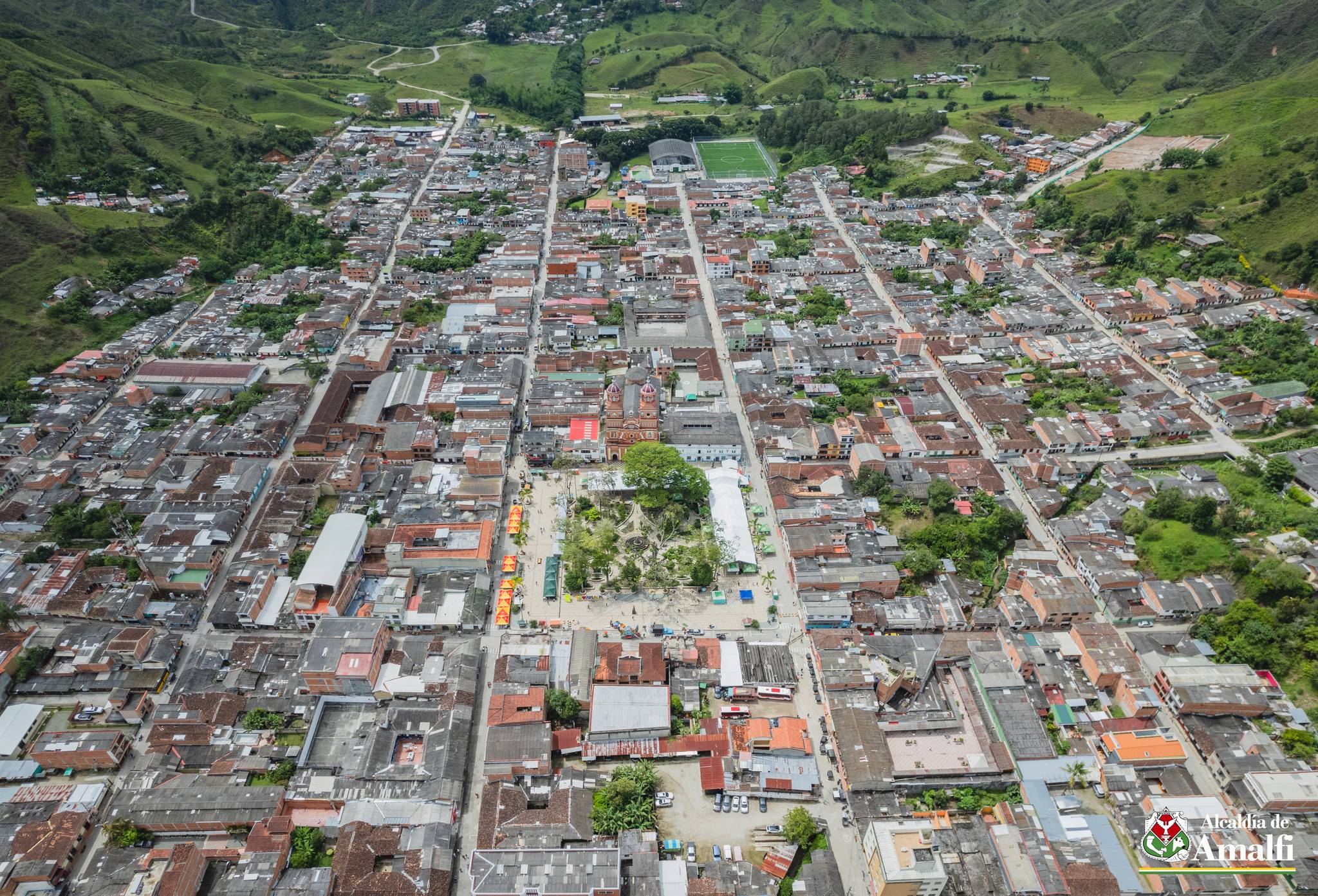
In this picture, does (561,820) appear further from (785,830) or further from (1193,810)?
(1193,810)

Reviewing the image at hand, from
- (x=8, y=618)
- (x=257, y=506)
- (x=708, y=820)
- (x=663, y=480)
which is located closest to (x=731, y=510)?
(x=663, y=480)

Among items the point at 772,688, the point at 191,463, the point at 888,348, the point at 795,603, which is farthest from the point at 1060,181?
the point at 191,463

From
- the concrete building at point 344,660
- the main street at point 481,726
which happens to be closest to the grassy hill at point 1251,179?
the main street at point 481,726

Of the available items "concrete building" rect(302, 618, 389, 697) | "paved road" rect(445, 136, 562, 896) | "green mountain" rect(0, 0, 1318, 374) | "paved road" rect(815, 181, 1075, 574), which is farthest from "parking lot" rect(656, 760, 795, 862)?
"green mountain" rect(0, 0, 1318, 374)

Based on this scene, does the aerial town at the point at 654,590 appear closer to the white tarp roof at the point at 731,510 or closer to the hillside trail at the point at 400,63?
the white tarp roof at the point at 731,510

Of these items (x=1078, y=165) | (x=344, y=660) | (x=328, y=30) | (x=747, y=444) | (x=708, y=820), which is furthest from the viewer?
(x=328, y=30)

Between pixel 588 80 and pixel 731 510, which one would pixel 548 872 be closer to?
pixel 731 510

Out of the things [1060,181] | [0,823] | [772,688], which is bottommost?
[0,823]
